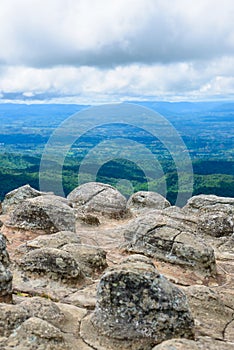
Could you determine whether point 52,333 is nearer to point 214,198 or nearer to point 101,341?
point 101,341

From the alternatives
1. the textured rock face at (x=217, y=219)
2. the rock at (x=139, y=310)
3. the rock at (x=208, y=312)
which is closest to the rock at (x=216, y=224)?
the textured rock face at (x=217, y=219)

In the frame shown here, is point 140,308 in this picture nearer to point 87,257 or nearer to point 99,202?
point 87,257

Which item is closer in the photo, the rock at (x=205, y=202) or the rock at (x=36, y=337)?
the rock at (x=36, y=337)

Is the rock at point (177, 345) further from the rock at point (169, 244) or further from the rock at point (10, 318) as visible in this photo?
the rock at point (169, 244)

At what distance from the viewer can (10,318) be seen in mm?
8227

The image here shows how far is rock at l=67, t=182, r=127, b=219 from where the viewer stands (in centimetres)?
2406

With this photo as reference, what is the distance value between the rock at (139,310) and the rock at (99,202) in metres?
14.4

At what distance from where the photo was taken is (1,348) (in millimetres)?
7500

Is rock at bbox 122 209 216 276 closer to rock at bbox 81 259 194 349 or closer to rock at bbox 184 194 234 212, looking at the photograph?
rock at bbox 81 259 194 349

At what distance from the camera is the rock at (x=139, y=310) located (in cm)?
854

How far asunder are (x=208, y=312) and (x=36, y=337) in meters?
4.91

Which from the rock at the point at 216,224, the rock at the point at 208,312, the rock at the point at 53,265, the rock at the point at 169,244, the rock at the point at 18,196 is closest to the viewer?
the rock at the point at 208,312

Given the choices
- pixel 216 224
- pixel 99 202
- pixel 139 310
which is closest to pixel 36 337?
pixel 139 310

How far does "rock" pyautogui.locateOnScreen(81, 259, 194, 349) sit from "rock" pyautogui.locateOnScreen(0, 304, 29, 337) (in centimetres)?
141
